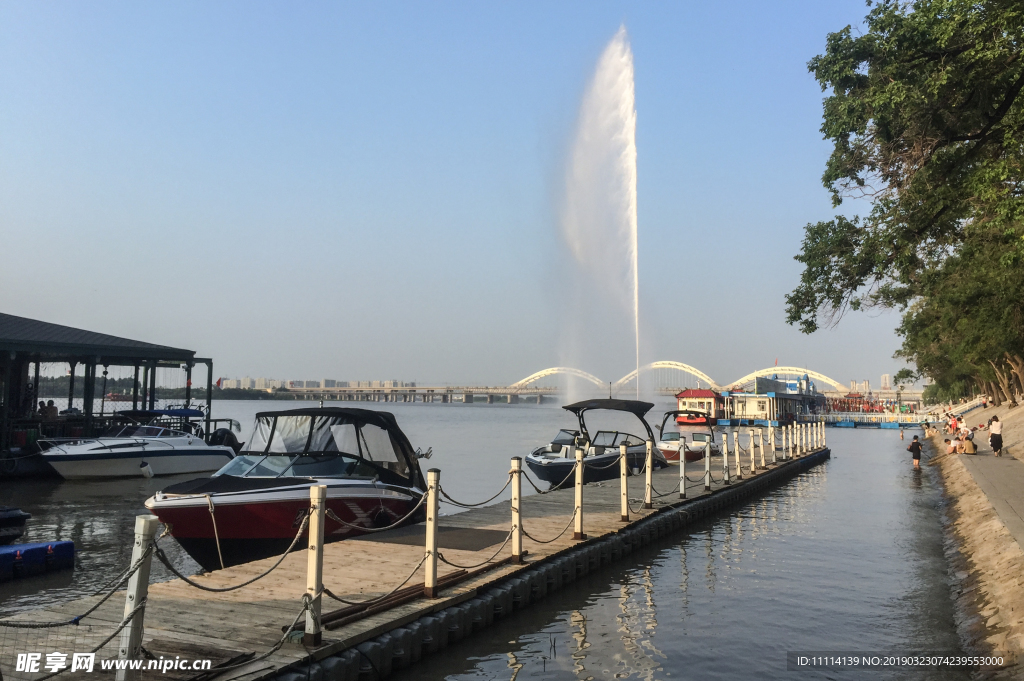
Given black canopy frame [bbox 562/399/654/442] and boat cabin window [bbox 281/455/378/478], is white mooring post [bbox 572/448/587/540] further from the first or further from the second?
black canopy frame [bbox 562/399/654/442]

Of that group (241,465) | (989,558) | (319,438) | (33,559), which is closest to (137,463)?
(33,559)

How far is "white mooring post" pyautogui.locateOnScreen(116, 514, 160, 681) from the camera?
588 cm

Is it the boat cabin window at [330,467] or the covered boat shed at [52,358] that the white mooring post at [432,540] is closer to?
the boat cabin window at [330,467]

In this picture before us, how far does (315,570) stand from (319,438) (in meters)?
8.41

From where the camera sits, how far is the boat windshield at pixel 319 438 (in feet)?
51.5

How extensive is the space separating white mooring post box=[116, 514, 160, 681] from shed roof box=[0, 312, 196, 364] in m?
30.3

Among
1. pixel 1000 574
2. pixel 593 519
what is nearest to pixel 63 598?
pixel 593 519

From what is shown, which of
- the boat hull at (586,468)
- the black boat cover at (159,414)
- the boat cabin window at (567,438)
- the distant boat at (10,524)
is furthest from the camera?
the black boat cover at (159,414)

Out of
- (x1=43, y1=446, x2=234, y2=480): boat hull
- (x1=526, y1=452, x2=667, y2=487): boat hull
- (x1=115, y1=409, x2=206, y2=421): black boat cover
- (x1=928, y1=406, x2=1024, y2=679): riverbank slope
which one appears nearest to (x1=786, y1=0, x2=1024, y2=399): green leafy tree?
(x1=928, y1=406, x2=1024, y2=679): riverbank slope

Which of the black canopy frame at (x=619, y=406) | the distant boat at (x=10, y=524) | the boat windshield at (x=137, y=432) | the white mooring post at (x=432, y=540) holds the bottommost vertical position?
the distant boat at (x=10, y=524)

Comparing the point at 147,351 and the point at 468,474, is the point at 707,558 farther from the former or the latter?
the point at 147,351

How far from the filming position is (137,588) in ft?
19.5

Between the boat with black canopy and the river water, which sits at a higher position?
the boat with black canopy

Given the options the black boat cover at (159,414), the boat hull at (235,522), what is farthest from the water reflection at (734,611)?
the black boat cover at (159,414)
